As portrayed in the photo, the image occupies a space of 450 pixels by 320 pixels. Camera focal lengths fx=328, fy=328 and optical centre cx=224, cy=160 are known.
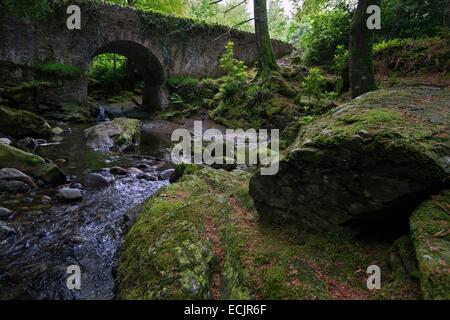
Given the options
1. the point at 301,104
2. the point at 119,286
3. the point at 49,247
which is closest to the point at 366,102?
the point at 119,286

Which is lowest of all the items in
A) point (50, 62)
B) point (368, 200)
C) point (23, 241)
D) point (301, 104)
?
point (23, 241)

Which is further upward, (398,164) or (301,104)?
(301,104)

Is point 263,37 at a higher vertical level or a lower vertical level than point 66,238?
higher

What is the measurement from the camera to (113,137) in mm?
10555

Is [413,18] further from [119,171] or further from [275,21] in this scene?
[275,21]

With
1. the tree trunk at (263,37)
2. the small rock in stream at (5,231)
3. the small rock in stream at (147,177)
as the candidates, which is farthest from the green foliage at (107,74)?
the small rock in stream at (5,231)

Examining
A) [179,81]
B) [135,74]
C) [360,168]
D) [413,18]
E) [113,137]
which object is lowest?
[360,168]

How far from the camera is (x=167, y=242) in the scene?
3.32 meters

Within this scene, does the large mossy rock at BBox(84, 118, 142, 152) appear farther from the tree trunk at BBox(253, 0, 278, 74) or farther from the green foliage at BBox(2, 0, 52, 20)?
the tree trunk at BBox(253, 0, 278, 74)

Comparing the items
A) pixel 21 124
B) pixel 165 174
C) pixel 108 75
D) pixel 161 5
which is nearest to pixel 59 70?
pixel 21 124

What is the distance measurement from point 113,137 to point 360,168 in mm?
8994

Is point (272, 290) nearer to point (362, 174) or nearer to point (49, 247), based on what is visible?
point (362, 174)

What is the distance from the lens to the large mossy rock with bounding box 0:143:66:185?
624 centimetres

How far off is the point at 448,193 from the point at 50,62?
53.4 ft
